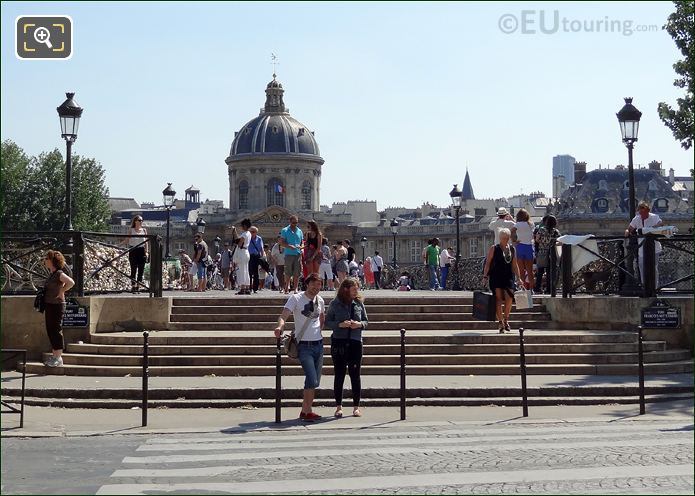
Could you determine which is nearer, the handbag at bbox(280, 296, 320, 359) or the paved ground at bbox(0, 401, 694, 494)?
the paved ground at bbox(0, 401, 694, 494)

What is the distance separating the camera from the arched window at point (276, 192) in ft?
423

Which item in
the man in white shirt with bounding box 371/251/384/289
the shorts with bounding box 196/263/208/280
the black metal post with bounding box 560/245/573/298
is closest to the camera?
the black metal post with bounding box 560/245/573/298

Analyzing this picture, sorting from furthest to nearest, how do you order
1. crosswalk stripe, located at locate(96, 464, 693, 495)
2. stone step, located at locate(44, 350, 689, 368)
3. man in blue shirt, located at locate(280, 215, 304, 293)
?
man in blue shirt, located at locate(280, 215, 304, 293) < stone step, located at locate(44, 350, 689, 368) < crosswalk stripe, located at locate(96, 464, 693, 495)

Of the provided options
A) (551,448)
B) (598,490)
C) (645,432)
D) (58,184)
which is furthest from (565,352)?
(58,184)

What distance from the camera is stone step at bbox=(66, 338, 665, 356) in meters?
16.7

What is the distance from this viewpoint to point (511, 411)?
13500 mm

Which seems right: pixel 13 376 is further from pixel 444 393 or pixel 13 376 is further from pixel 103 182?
pixel 103 182

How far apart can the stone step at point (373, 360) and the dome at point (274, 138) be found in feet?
375

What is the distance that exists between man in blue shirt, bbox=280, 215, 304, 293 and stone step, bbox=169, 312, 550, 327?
370 centimetres

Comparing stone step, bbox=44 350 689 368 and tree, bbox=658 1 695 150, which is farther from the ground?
tree, bbox=658 1 695 150

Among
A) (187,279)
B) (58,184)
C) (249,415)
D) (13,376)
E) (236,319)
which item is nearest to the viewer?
(249,415)

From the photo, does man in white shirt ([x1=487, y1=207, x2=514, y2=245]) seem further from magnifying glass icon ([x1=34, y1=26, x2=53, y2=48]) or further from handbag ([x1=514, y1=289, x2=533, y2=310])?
magnifying glass icon ([x1=34, y1=26, x2=53, y2=48])

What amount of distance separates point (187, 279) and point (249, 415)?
79.5 feet

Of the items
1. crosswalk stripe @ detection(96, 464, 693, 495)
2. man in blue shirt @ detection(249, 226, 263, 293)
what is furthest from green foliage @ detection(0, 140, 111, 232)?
crosswalk stripe @ detection(96, 464, 693, 495)
